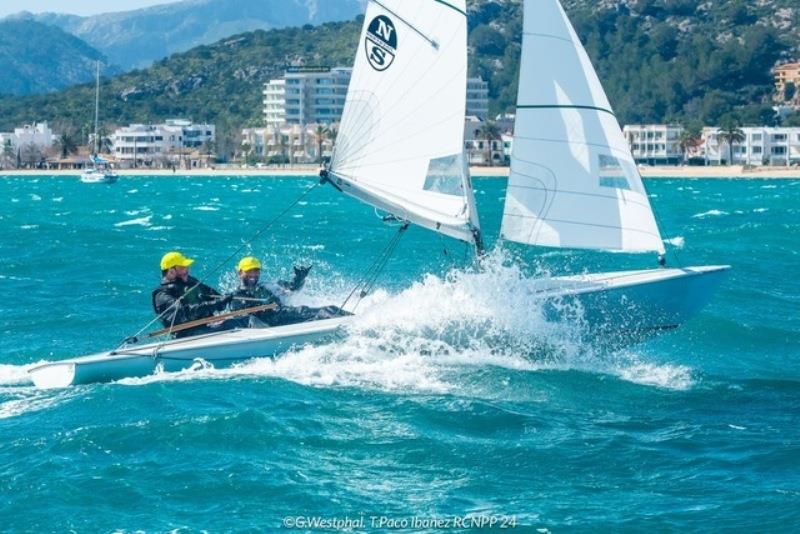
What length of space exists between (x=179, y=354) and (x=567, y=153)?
576 centimetres

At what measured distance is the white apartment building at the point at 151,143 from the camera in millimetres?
181375

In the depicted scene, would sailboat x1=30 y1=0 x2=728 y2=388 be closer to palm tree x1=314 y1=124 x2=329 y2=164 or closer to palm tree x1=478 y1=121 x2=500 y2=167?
palm tree x1=478 y1=121 x2=500 y2=167

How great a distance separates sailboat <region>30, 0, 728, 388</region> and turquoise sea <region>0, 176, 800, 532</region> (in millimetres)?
413

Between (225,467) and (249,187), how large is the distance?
110574 mm

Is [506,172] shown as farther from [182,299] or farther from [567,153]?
[182,299]

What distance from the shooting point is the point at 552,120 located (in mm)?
18359

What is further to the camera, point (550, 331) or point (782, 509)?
point (550, 331)

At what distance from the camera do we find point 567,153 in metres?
18.3

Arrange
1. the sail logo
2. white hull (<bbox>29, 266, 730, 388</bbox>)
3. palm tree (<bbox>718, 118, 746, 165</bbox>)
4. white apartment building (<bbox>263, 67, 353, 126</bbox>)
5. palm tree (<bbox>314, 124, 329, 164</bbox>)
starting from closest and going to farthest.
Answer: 1. white hull (<bbox>29, 266, 730, 388</bbox>)
2. the sail logo
3. palm tree (<bbox>718, 118, 746, 165</bbox>)
4. palm tree (<bbox>314, 124, 329, 164</bbox>)
5. white apartment building (<bbox>263, 67, 353, 126</bbox>)

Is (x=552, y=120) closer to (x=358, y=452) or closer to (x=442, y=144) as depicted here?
(x=442, y=144)

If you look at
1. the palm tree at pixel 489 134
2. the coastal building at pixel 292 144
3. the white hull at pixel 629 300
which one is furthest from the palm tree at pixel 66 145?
the white hull at pixel 629 300

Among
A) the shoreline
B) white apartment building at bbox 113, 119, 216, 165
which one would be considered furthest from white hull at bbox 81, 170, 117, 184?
white apartment building at bbox 113, 119, 216, 165

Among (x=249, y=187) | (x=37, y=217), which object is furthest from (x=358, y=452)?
(x=249, y=187)

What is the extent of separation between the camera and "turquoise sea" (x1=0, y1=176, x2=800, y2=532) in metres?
12.5
